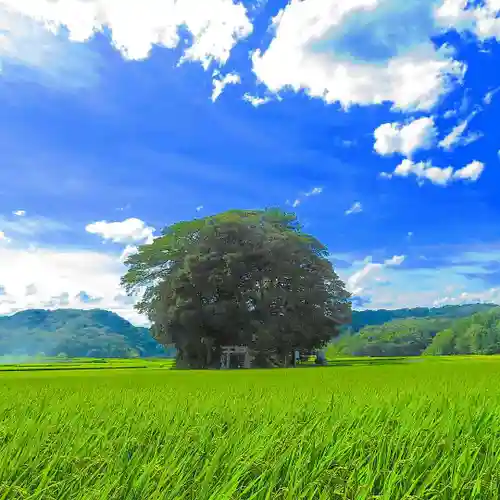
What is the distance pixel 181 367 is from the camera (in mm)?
48844

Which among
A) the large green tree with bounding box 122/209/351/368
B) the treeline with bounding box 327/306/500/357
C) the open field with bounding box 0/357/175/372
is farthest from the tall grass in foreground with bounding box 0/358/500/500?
the treeline with bounding box 327/306/500/357

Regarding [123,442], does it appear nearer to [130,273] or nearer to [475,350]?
[130,273]

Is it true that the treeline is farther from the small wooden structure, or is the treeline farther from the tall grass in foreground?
the tall grass in foreground

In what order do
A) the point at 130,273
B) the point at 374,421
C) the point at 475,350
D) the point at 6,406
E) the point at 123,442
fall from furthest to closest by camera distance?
the point at 475,350 < the point at 130,273 < the point at 6,406 < the point at 374,421 < the point at 123,442

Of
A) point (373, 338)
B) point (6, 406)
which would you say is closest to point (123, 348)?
point (373, 338)

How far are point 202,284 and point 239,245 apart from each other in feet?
17.0

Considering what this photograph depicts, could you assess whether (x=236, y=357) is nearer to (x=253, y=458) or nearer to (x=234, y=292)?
(x=234, y=292)

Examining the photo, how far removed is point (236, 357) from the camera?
158 ft

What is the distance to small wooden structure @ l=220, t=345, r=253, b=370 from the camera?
152 ft

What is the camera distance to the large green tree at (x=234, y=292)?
46500 millimetres

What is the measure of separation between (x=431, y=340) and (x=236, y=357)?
4265 inches

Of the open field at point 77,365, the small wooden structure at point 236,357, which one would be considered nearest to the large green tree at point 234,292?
the small wooden structure at point 236,357

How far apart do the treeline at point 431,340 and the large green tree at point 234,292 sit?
60922mm

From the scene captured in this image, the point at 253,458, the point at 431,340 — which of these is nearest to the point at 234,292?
the point at 253,458
